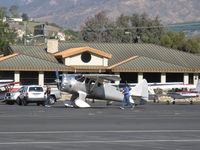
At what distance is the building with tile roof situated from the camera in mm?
67688

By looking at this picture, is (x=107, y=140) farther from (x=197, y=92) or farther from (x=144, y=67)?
(x=144, y=67)

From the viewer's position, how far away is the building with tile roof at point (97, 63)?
67688 mm

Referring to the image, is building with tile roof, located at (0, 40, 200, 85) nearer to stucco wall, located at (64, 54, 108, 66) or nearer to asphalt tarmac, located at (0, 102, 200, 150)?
stucco wall, located at (64, 54, 108, 66)

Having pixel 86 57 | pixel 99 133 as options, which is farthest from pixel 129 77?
pixel 99 133

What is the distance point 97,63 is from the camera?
2805 inches

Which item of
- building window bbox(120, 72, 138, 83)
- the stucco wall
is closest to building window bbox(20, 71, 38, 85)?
the stucco wall

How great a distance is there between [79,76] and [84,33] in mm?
86978

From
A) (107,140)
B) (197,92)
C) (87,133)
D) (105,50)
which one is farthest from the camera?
(105,50)

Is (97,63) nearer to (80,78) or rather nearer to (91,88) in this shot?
(80,78)

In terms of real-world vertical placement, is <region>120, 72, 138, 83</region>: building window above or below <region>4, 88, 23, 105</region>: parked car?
above

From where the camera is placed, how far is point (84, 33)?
5064 inches

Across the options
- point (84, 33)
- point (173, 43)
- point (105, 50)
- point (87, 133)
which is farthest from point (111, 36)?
point (87, 133)

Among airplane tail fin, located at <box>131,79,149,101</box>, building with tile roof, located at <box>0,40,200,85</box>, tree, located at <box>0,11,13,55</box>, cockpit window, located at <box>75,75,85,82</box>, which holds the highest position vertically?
tree, located at <box>0,11,13,55</box>

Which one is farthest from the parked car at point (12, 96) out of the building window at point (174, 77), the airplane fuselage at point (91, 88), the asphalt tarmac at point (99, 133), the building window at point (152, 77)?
the building window at point (174, 77)
